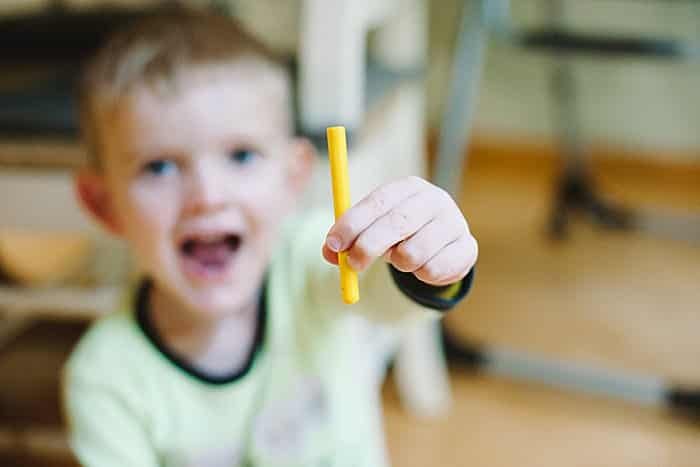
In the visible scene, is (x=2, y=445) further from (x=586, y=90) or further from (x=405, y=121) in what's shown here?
(x=586, y=90)

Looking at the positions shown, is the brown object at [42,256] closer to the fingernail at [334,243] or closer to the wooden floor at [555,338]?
the wooden floor at [555,338]

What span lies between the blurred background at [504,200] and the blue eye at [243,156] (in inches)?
4.1

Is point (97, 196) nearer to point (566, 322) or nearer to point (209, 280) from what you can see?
point (209, 280)

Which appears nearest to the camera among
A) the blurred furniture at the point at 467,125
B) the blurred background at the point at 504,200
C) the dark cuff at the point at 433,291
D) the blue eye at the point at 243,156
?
the dark cuff at the point at 433,291

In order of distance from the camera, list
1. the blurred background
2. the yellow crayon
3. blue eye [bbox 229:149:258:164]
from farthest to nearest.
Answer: the blurred background, blue eye [bbox 229:149:258:164], the yellow crayon

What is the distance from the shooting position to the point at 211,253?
1.79 feet

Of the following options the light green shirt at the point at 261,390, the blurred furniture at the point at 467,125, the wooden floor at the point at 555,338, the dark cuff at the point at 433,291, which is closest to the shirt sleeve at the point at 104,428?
the light green shirt at the point at 261,390

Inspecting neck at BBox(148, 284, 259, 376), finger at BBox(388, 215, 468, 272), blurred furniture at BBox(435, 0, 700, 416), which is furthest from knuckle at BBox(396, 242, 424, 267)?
blurred furniture at BBox(435, 0, 700, 416)

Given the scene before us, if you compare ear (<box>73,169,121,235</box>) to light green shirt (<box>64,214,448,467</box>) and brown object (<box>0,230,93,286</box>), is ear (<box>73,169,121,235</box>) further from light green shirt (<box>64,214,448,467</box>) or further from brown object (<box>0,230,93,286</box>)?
brown object (<box>0,230,93,286</box>)

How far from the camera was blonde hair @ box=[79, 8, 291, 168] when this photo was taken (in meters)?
0.53

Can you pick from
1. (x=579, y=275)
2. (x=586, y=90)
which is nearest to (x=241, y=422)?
(x=579, y=275)

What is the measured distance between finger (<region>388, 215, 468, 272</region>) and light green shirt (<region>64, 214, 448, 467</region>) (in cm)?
14

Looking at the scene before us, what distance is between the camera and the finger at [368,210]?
0.33m

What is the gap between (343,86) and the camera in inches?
24.8
